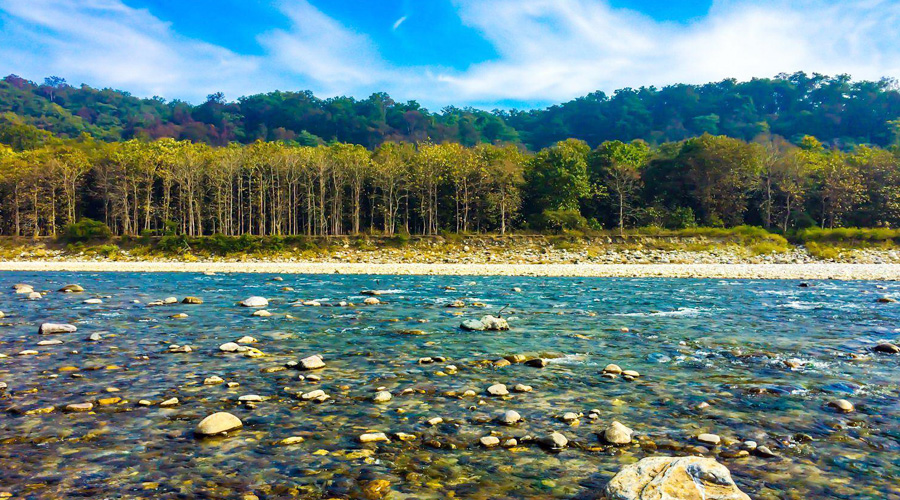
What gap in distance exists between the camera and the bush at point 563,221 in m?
62.7

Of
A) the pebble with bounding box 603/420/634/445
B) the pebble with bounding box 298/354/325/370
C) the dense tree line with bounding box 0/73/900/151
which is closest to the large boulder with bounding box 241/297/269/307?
the pebble with bounding box 298/354/325/370

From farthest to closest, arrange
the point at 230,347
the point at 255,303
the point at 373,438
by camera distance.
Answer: the point at 255,303 < the point at 230,347 < the point at 373,438

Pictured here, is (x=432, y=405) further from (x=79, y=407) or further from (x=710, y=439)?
(x=79, y=407)

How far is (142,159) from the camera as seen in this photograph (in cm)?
6844

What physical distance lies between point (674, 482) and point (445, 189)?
66013mm

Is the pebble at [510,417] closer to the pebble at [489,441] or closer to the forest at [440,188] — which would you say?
the pebble at [489,441]

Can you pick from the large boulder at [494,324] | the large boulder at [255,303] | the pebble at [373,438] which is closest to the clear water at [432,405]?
the pebble at [373,438]

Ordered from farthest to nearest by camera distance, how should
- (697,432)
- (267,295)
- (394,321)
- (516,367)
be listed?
(267,295) → (394,321) → (516,367) → (697,432)

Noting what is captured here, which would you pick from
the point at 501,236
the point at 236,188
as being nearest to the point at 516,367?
the point at 501,236

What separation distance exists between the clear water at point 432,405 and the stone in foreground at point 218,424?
0.17m

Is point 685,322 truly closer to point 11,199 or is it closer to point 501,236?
point 501,236

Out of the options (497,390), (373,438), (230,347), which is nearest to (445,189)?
(230,347)

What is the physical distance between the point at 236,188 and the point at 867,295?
68571mm

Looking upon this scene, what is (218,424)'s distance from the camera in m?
6.59
